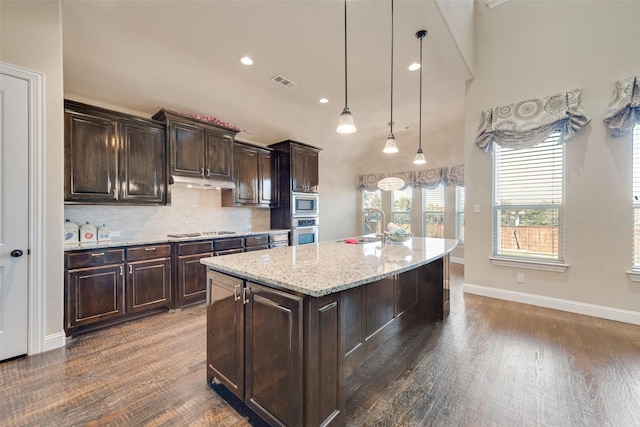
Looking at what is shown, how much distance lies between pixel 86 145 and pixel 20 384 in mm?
2129

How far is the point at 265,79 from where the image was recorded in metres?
3.75

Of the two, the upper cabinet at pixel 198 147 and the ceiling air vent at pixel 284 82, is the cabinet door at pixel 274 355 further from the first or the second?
the ceiling air vent at pixel 284 82

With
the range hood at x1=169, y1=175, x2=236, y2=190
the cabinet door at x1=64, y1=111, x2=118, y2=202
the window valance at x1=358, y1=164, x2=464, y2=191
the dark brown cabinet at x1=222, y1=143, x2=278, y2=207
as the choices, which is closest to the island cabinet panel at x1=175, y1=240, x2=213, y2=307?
the range hood at x1=169, y1=175, x2=236, y2=190

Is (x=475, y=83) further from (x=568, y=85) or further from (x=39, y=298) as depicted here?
(x=39, y=298)

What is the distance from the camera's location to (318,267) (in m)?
1.59

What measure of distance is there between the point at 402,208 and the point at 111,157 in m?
6.22

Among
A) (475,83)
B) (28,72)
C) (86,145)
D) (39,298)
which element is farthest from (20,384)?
(475,83)

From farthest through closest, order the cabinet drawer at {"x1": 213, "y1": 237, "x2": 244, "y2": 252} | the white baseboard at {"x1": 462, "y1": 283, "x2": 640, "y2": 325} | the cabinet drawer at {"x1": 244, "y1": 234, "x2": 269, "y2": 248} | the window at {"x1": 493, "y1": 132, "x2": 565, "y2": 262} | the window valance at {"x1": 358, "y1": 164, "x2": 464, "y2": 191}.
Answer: the window valance at {"x1": 358, "y1": 164, "x2": 464, "y2": 191} → the cabinet drawer at {"x1": 244, "y1": 234, "x2": 269, "y2": 248} → the cabinet drawer at {"x1": 213, "y1": 237, "x2": 244, "y2": 252} → the window at {"x1": 493, "y1": 132, "x2": 565, "y2": 262} → the white baseboard at {"x1": 462, "y1": 283, "x2": 640, "y2": 325}

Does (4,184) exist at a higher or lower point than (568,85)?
lower

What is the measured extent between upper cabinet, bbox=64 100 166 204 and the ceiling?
0.57 metres

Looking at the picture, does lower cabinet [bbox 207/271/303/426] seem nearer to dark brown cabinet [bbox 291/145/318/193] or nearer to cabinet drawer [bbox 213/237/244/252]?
cabinet drawer [bbox 213/237/244/252]

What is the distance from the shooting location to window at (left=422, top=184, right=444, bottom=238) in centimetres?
655

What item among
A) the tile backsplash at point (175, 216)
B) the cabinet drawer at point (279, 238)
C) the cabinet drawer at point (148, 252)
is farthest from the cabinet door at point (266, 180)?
the cabinet drawer at point (148, 252)

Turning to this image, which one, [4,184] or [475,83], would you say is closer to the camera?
[4,184]
